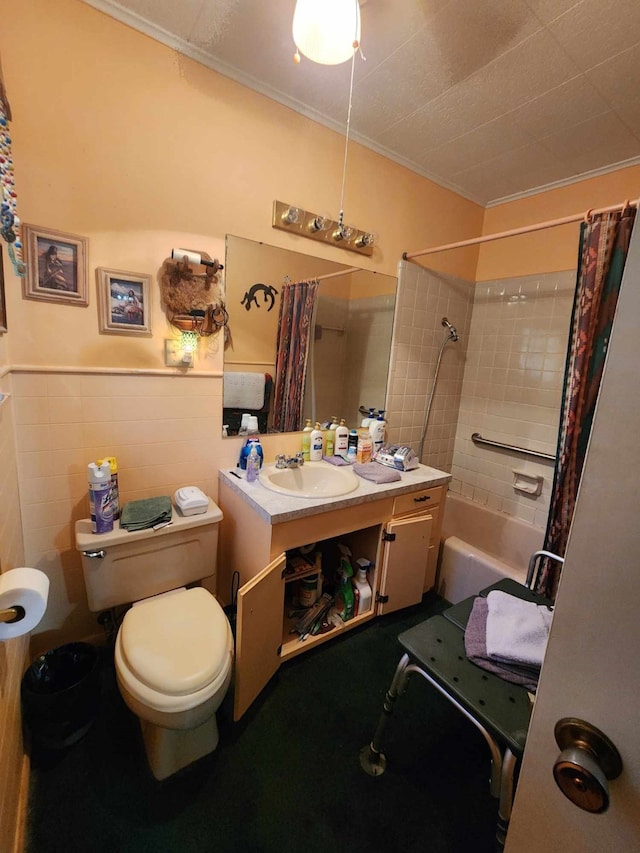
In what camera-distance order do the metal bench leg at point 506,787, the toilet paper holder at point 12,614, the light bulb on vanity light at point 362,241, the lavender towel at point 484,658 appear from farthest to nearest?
the light bulb on vanity light at point 362,241, the lavender towel at point 484,658, the metal bench leg at point 506,787, the toilet paper holder at point 12,614

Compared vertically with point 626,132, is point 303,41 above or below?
below

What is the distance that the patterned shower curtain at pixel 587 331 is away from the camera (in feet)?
4.42

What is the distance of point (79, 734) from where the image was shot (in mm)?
1197

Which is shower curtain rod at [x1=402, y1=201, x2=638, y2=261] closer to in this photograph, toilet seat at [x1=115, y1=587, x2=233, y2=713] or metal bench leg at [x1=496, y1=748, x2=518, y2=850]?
metal bench leg at [x1=496, y1=748, x2=518, y2=850]

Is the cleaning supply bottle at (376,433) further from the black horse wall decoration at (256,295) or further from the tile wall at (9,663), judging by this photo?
the tile wall at (9,663)

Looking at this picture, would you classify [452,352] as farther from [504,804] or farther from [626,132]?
[504,804]

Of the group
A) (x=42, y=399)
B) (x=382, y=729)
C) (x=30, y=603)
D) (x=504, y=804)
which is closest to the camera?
(x=30, y=603)

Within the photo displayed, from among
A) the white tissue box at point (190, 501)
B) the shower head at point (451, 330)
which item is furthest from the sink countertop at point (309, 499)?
the shower head at point (451, 330)

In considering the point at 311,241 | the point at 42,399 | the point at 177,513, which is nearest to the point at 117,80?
the point at 311,241

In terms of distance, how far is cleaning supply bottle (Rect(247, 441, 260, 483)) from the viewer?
62.9 inches

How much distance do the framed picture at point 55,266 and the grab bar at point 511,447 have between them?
2.40 m

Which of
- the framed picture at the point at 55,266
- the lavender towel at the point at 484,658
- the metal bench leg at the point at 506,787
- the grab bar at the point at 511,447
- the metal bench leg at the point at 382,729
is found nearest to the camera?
the metal bench leg at the point at 506,787

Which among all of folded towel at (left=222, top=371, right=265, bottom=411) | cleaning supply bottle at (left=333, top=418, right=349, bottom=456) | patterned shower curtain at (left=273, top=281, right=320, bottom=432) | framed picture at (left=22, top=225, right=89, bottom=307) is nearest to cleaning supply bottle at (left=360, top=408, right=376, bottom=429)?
cleaning supply bottle at (left=333, top=418, right=349, bottom=456)

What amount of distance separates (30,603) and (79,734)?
0.91m
